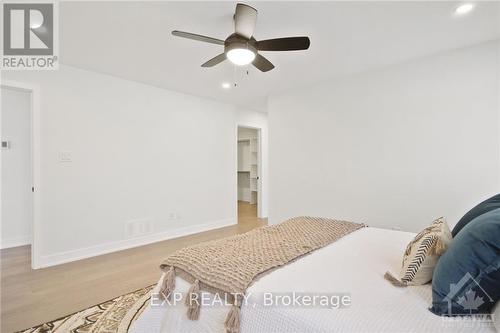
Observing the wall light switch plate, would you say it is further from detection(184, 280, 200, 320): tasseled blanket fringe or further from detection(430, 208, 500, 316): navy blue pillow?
detection(430, 208, 500, 316): navy blue pillow

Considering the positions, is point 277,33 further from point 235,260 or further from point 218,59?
point 235,260

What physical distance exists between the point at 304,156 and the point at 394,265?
8.52 feet

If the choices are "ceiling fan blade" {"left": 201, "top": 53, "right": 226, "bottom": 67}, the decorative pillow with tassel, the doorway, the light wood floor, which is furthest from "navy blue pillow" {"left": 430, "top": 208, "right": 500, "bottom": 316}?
the doorway

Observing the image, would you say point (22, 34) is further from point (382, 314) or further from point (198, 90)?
point (382, 314)

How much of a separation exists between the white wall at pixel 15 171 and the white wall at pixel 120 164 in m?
1.27

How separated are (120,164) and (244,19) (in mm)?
2713

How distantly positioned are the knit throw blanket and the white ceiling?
1.81m

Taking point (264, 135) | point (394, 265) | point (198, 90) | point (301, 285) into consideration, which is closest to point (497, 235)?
point (394, 265)

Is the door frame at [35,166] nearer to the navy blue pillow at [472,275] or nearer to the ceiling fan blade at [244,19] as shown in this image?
the ceiling fan blade at [244,19]

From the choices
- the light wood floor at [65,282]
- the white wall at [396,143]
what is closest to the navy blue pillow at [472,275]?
the white wall at [396,143]

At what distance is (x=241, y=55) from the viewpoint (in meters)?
2.09

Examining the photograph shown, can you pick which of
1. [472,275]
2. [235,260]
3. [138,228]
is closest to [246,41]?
[235,260]

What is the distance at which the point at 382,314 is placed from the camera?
99cm

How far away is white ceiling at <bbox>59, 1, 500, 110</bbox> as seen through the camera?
2.02 m
